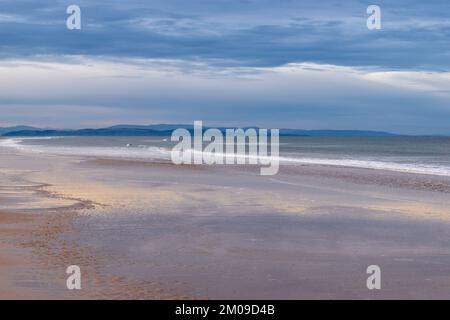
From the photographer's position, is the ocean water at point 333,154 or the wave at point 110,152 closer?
the ocean water at point 333,154

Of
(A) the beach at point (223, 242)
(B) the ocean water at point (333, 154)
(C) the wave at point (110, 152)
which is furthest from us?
(C) the wave at point (110, 152)

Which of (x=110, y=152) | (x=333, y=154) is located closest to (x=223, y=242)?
(x=110, y=152)

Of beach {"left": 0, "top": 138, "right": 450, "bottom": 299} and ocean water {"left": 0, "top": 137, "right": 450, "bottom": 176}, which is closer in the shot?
beach {"left": 0, "top": 138, "right": 450, "bottom": 299}

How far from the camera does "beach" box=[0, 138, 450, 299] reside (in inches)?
324

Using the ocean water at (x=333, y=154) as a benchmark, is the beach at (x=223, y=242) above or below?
below

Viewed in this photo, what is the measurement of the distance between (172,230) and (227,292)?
4669mm

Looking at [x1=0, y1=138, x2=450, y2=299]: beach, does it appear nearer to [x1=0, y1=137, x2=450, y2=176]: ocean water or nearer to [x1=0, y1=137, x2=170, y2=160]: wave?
[x1=0, y1=137, x2=450, y2=176]: ocean water

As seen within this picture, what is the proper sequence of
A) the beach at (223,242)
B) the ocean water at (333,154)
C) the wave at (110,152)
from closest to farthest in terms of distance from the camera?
the beach at (223,242) → the ocean water at (333,154) → the wave at (110,152)

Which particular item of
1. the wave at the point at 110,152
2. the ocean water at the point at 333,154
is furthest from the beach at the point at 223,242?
the wave at the point at 110,152

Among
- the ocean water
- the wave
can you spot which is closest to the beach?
the ocean water

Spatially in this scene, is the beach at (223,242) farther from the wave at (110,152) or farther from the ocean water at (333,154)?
the wave at (110,152)

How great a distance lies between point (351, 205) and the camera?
55.8ft

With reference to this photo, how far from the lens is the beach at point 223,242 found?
8.23 metres

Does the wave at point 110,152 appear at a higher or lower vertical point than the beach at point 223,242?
higher
